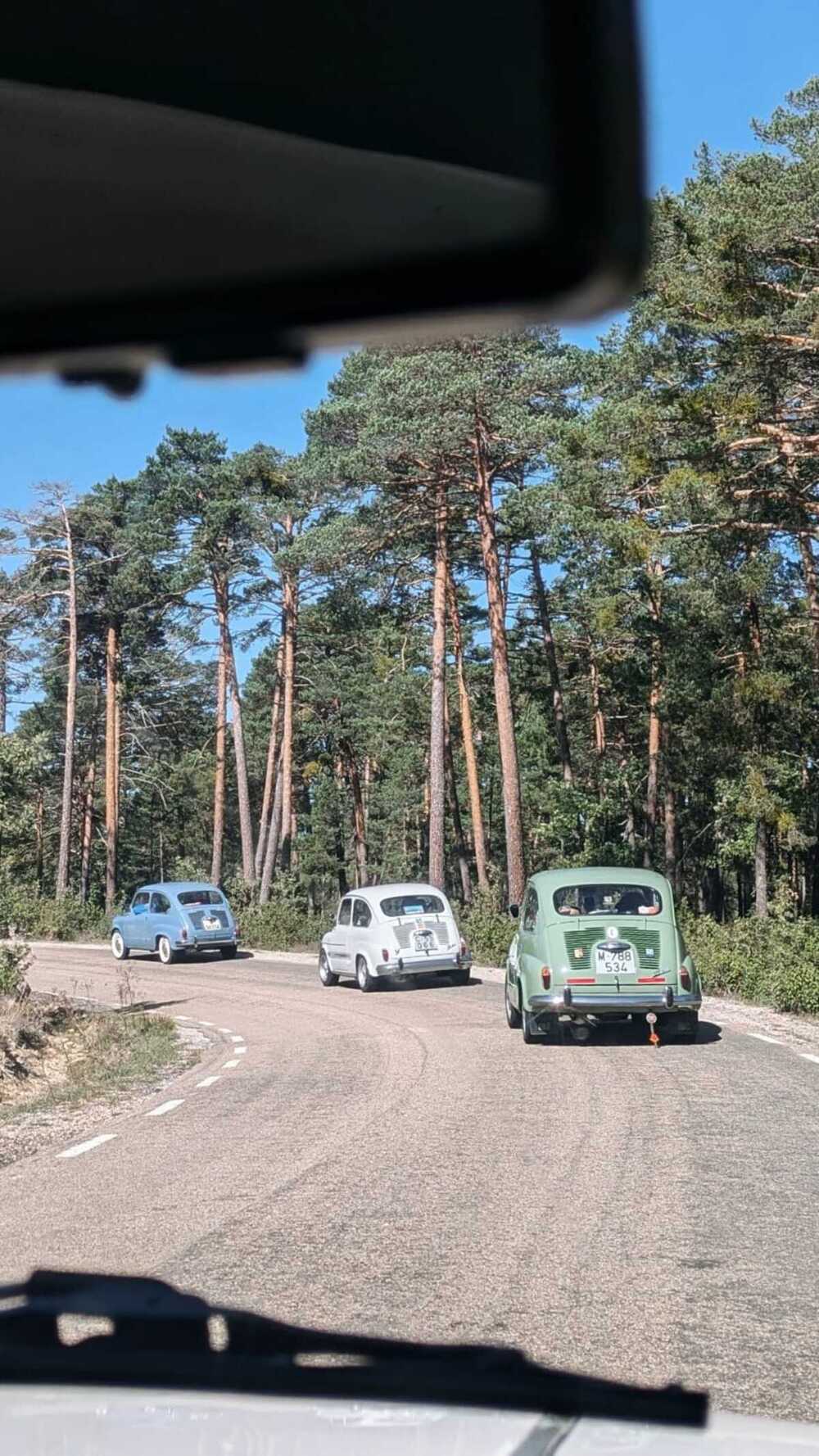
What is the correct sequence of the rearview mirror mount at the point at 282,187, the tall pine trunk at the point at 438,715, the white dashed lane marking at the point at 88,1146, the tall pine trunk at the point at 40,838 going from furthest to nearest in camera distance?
the tall pine trunk at the point at 40,838 → the tall pine trunk at the point at 438,715 → the white dashed lane marking at the point at 88,1146 → the rearview mirror mount at the point at 282,187

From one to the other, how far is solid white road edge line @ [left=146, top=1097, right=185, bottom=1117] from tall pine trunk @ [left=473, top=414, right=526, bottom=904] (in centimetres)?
2246

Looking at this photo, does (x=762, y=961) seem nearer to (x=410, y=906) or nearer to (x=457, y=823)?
(x=410, y=906)

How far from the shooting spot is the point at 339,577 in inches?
1852

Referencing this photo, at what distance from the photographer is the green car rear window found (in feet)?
55.2

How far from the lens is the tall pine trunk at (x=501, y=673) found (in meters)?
35.7

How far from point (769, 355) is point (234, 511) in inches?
1145

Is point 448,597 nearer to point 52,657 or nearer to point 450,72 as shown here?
point 52,657

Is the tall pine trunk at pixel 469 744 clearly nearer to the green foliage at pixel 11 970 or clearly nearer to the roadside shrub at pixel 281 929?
the roadside shrub at pixel 281 929

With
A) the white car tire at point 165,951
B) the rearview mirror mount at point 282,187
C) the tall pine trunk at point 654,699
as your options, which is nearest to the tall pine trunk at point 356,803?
the tall pine trunk at point 654,699

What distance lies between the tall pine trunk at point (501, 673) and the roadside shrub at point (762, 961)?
30.4 ft

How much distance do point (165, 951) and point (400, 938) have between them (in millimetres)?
12544

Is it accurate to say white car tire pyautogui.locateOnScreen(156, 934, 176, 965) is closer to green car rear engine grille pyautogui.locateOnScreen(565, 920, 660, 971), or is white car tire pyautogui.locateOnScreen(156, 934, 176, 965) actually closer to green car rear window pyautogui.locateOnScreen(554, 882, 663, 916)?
green car rear window pyautogui.locateOnScreen(554, 882, 663, 916)

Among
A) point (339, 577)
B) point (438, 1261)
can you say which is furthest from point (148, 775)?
point (438, 1261)

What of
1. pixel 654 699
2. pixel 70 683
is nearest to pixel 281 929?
pixel 654 699
